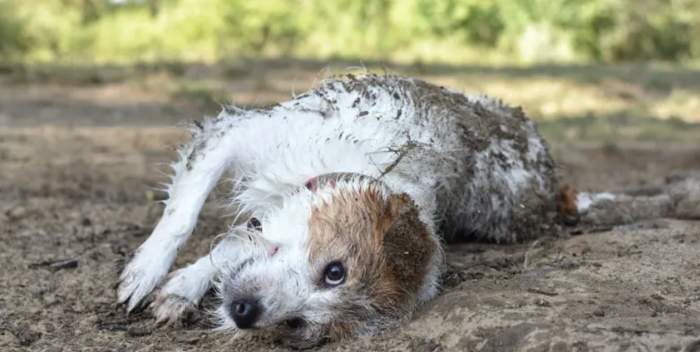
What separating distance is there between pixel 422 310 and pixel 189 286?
1.30 m

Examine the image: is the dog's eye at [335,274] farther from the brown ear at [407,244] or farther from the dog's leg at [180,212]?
the dog's leg at [180,212]

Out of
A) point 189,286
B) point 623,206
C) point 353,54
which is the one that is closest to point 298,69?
point 353,54

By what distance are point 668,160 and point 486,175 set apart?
4.85 metres

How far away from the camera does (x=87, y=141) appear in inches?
336

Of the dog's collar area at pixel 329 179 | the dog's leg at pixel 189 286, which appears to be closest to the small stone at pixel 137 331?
the dog's leg at pixel 189 286

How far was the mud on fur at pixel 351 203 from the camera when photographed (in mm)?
3424

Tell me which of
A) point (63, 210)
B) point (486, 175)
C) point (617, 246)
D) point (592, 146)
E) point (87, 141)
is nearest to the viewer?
point (617, 246)

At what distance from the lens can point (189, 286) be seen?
4.15 m

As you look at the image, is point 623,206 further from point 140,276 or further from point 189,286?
point 140,276

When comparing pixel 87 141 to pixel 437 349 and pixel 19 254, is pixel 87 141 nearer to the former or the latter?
pixel 19 254

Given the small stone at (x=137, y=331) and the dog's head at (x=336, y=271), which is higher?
the dog's head at (x=336, y=271)

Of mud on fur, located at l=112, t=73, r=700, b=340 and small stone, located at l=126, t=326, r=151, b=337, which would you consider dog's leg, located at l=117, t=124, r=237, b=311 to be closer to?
mud on fur, located at l=112, t=73, r=700, b=340

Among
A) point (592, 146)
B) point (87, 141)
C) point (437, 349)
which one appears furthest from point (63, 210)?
point (592, 146)

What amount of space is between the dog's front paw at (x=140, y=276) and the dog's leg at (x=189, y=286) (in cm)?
6
